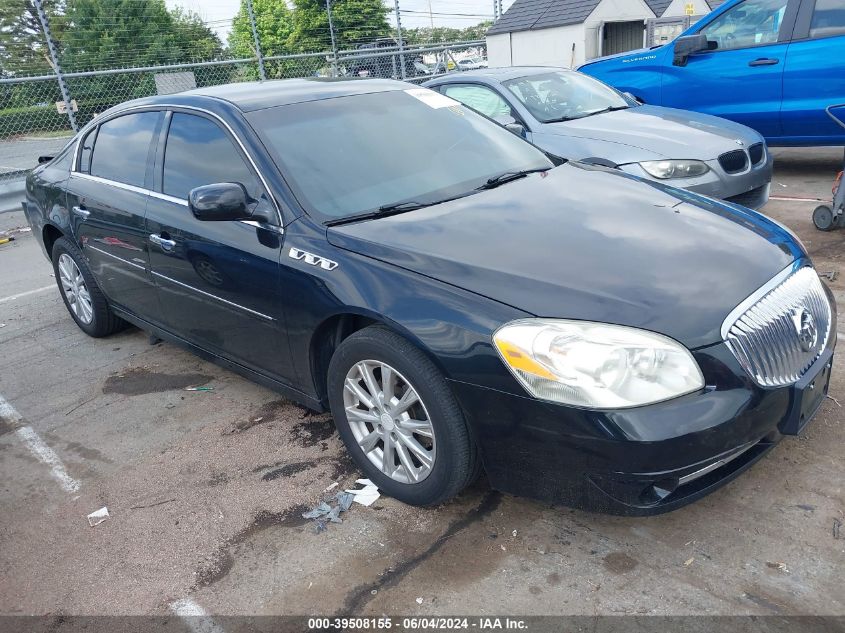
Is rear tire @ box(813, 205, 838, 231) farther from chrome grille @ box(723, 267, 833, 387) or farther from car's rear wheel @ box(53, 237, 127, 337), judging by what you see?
Result: car's rear wheel @ box(53, 237, 127, 337)

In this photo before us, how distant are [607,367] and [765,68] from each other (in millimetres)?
6719

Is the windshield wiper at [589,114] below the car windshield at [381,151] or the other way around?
below

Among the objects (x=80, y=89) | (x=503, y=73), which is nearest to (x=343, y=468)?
(x=503, y=73)

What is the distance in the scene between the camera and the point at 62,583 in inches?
111

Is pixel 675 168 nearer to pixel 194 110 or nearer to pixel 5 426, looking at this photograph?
pixel 194 110

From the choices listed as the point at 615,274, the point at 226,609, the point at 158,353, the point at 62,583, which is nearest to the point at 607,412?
the point at 615,274

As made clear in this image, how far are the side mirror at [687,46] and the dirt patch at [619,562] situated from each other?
23.2ft

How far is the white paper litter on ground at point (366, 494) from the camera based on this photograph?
122 inches

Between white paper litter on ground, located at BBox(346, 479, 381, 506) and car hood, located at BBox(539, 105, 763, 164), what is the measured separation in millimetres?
3824

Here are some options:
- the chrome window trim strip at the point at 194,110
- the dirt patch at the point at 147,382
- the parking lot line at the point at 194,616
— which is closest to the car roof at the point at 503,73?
the chrome window trim strip at the point at 194,110

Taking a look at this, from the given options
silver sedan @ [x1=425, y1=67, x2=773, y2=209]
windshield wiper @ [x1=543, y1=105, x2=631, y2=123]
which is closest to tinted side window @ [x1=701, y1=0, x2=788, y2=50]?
silver sedan @ [x1=425, y1=67, x2=773, y2=209]

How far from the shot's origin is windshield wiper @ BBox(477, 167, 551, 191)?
351 centimetres

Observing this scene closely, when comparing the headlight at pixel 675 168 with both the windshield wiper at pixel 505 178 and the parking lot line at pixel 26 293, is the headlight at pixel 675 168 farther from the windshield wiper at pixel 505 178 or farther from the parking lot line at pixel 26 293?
the parking lot line at pixel 26 293

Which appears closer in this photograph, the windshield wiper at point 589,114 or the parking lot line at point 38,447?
the parking lot line at point 38,447
